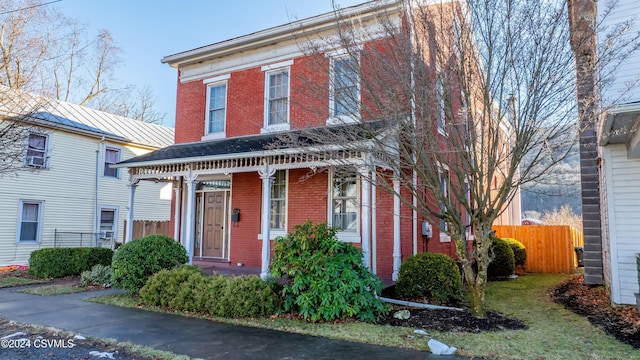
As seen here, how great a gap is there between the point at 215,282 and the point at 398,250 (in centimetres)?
390

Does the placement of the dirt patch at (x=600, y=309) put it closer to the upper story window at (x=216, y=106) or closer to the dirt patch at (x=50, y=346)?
the dirt patch at (x=50, y=346)

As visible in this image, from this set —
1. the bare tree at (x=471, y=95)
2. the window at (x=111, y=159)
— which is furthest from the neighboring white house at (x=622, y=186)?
the window at (x=111, y=159)

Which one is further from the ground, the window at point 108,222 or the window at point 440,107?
the window at point 440,107

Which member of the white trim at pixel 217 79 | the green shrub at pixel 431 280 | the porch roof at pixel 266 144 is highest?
the white trim at pixel 217 79

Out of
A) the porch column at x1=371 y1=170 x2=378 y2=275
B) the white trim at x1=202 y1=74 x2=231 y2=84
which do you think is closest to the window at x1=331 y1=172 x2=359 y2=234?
the porch column at x1=371 y1=170 x2=378 y2=275

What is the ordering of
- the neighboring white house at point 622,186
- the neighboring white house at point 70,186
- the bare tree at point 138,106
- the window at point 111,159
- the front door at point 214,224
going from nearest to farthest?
the neighboring white house at point 622,186
the front door at point 214,224
the neighboring white house at point 70,186
the window at point 111,159
the bare tree at point 138,106

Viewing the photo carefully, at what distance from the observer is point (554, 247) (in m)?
14.8

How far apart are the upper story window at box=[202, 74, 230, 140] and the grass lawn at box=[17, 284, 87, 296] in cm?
555

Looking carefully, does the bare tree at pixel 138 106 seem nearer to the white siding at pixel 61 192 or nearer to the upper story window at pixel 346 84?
the white siding at pixel 61 192

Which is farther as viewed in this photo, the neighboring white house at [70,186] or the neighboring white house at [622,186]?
the neighboring white house at [70,186]

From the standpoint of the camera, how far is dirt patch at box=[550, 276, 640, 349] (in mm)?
6355

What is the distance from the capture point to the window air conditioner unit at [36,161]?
53.2 ft

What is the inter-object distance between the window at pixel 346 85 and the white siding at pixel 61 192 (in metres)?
13.4

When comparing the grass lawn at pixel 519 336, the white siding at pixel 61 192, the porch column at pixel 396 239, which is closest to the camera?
the grass lawn at pixel 519 336
